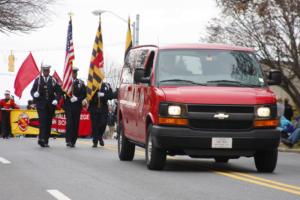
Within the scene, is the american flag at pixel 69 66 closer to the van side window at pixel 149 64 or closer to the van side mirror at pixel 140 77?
the van side window at pixel 149 64

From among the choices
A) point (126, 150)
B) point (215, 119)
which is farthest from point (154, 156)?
point (126, 150)

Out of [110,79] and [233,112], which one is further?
[110,79]

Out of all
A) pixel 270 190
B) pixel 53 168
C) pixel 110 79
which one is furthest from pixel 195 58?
pixel 110 79

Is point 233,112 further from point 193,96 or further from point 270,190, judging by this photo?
point 270,190

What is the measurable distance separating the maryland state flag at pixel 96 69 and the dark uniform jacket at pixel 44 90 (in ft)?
4.70

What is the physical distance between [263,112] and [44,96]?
8806mm

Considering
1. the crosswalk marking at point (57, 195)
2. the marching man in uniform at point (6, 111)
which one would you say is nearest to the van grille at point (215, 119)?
the crosswalk marking at point (57, 195)

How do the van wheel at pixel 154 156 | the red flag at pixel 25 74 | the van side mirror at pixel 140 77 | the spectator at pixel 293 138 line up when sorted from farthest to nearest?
1. the red flag at pixel 25 74
2. the spectator at pixel 293 138
3. the van side mirror at pixel 140 77
4. the van wheel at pixel 154 156

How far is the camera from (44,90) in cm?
2058

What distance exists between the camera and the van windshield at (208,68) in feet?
44.0

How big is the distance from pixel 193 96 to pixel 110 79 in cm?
8245

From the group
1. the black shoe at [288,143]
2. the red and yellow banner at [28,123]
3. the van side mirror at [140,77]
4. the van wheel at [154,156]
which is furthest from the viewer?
the red and yellow banner at [28,123]

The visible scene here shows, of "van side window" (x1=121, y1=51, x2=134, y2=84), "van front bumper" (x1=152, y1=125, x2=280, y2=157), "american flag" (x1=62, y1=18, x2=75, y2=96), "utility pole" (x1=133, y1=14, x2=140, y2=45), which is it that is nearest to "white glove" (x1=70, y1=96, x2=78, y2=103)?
"american flag" (x1=62, y1=18, x2=75, y2=96)

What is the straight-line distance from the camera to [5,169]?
13.2m
